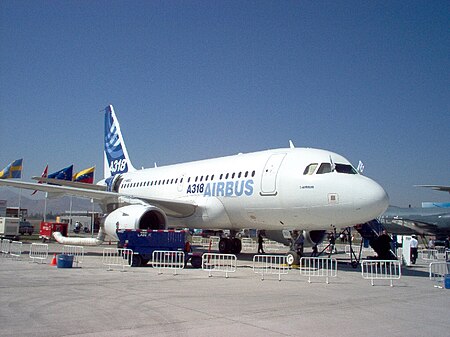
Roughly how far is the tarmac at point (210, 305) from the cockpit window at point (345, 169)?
3.54 metres

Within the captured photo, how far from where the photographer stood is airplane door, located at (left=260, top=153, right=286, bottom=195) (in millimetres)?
16156

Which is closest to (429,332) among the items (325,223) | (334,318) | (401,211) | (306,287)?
(334,318)

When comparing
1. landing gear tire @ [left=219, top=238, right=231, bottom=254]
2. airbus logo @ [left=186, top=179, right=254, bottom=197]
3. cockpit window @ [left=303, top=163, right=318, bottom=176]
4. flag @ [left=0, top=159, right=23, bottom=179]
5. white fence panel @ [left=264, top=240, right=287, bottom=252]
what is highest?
flag @ [left=0, top=159, right=23, bottom=179]

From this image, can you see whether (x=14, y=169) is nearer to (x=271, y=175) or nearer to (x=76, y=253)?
(x=76, y=253)

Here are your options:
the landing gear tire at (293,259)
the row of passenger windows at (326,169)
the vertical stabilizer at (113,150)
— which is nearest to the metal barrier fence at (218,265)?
the landing gear tire at (293,259)

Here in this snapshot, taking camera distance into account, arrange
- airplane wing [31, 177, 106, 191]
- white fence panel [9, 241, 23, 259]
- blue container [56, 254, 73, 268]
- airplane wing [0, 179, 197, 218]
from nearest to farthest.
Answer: blue container [56, 254, 73, 268], airplane wing [0, 179, 197, 218], white fence panel [9, 241, 23, 259], airplane wing [31, 177, 106, 191]

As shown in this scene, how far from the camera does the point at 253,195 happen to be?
55.2ft

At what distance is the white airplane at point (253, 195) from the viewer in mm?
14344

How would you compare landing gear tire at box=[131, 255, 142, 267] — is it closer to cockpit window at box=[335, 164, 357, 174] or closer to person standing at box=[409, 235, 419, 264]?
Result: cockpit window at box=[335, 164, 357, 174]

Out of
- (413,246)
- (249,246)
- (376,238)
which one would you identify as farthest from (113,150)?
(413,246)

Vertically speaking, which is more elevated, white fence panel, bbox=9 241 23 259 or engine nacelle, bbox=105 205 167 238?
engine nacelle, bbox=105 205 167 238

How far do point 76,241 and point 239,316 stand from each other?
1972 centimetres

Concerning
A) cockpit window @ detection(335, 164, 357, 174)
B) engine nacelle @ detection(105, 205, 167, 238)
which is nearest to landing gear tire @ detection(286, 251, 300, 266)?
cockpit window @ detection(335, 164, 357, 174)

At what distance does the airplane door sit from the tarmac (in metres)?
3.78
